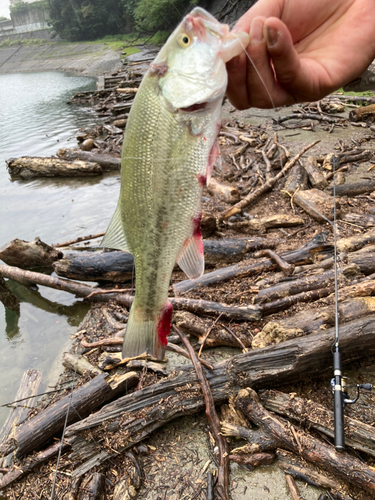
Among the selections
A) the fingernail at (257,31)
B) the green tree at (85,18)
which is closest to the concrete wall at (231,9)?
the fingernail at (257,31)

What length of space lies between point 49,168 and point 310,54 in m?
14.1

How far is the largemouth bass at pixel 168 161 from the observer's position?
1624 millimetres

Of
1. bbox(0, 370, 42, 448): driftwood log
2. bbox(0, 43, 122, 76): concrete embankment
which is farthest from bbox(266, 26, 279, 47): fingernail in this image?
bbox(0, 43, 122, 76): concrete embankment

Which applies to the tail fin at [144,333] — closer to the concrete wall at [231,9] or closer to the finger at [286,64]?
the finger at [286,64]

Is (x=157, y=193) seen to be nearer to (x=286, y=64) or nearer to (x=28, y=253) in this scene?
(x=286, y=64)

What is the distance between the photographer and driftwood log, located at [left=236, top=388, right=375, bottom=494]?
113 inches

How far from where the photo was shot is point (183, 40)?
162 centimetres

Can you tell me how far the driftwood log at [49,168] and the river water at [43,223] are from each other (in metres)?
0.35

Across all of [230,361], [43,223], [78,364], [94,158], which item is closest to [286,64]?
[230,361]

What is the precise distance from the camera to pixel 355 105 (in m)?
15.5

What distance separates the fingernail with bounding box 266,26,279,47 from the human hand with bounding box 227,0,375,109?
0.20m

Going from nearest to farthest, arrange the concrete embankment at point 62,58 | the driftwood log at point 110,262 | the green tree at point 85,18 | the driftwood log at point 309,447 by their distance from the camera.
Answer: the driftwood log at point 309,447
the driftwood log at point 110,262
the concrete embankment at point 62,58
the green tree at point 85,18

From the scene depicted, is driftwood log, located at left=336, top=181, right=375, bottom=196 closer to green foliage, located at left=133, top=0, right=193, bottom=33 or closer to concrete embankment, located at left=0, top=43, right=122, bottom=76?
green foliage, located at left=133, top=0, right=193, bottom=33

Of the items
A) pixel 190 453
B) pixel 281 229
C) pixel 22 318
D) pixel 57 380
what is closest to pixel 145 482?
pixel 190 453
